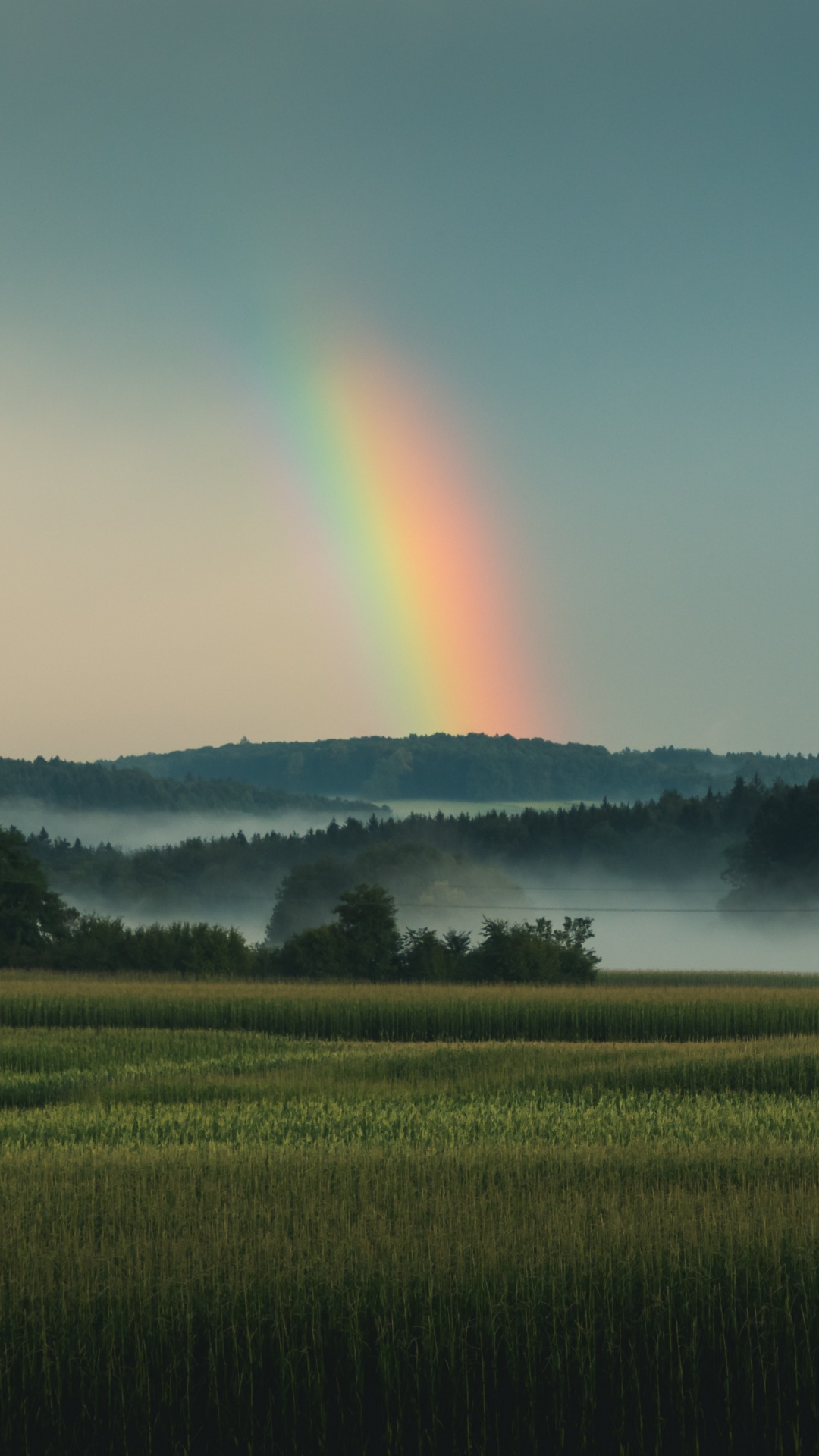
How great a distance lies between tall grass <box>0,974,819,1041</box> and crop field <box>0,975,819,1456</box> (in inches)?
937

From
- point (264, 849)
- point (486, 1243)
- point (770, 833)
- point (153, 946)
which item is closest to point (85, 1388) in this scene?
point (486, 1243)

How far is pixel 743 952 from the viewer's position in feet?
413

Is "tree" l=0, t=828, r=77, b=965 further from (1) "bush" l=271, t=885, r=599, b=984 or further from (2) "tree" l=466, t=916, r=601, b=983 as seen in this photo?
(2) "tree" l=466, t=916, r=601, b=983

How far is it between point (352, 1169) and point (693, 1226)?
4.90 meters

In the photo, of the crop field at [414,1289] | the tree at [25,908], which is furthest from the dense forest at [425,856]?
the crop field at [414,1289]

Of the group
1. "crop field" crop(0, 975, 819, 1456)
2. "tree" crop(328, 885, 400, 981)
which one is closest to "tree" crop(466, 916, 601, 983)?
"tree" crop(328, 885, 400, 981)

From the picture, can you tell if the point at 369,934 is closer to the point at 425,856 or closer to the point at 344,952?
the point at 344,952

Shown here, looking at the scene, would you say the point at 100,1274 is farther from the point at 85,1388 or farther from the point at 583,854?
the point at 583,854

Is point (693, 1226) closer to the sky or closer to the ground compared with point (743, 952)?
closer to the sky

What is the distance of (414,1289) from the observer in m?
10.4

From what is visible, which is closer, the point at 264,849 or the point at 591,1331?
the point at 591,1331

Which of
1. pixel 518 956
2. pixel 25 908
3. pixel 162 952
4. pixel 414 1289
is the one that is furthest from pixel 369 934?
pixel 414 1289

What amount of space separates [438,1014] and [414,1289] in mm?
34152

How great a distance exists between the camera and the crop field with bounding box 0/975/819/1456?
30.4 ft
